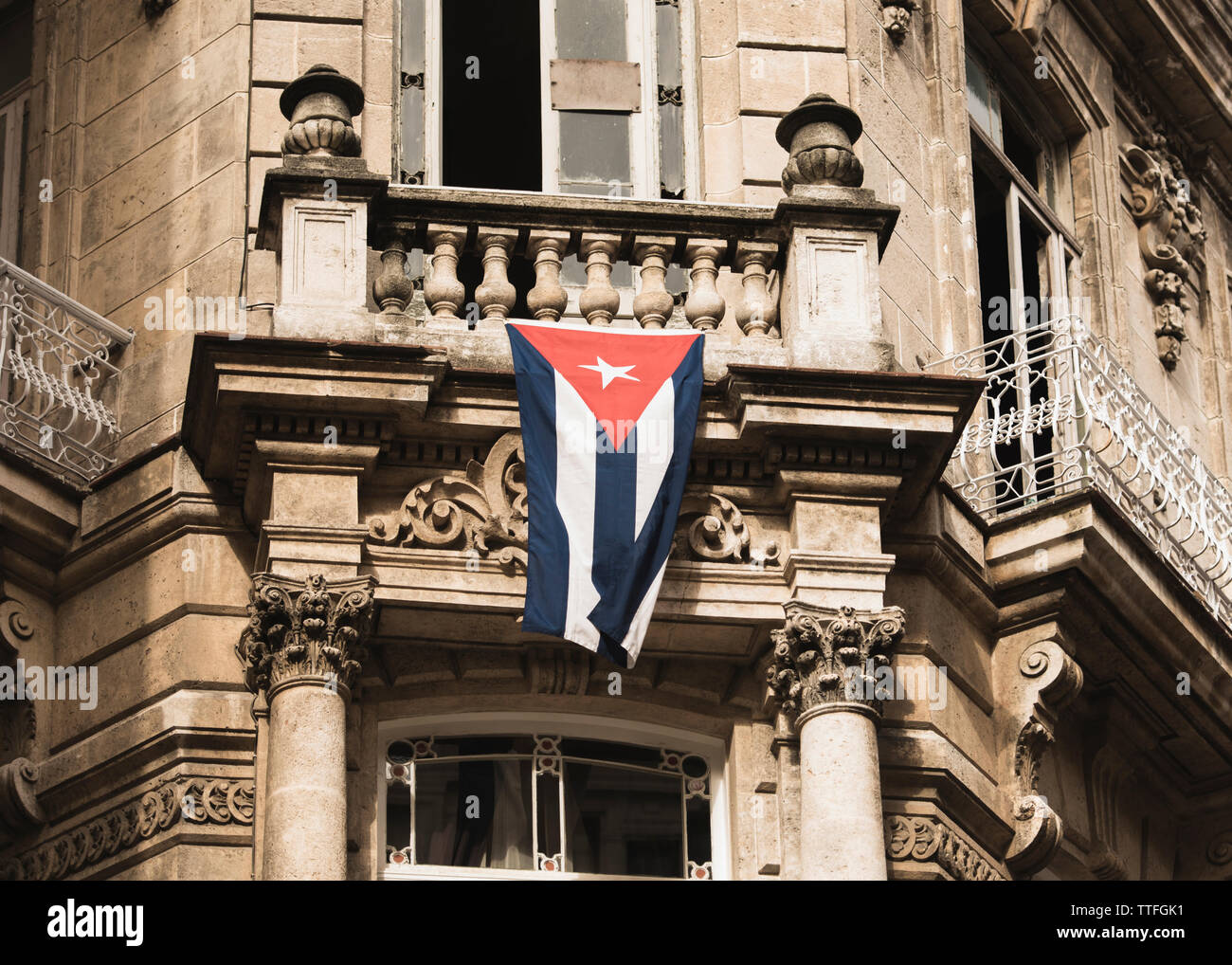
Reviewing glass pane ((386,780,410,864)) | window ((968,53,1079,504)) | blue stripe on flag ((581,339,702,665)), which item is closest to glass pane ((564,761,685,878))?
glass pane ((386,780,410,864))

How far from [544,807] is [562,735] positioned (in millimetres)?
443

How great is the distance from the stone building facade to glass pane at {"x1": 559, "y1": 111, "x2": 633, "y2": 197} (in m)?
0.03

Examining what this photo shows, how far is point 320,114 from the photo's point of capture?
16.5 meters

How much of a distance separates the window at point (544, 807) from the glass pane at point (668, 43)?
442 centimetres

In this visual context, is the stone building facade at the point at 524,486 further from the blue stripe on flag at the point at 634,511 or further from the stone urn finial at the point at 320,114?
the blue stripe on flag at the point at 634,511

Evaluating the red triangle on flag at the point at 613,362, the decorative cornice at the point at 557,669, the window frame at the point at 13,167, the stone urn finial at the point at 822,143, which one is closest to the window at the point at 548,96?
the stone urn finial at the point at 822,143

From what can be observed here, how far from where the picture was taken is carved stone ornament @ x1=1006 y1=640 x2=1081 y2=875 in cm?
1672

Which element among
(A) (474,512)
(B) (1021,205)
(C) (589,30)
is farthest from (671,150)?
(B) (1021,205)

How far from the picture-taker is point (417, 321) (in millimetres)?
16141

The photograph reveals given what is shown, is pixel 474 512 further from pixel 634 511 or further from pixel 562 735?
pixel 562 735

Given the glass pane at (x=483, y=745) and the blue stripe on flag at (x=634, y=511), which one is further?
the glass pane at (x=483, y=745)

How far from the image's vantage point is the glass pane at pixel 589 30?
18484 mm

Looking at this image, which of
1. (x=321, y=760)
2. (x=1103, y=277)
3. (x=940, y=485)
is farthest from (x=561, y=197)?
(x=1103, y=277)

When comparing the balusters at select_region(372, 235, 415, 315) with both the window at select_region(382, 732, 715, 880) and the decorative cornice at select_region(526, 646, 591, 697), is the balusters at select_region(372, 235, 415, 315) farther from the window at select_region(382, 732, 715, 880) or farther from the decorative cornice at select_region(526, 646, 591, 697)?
the window at select_region(382, 732, 715, 880)
